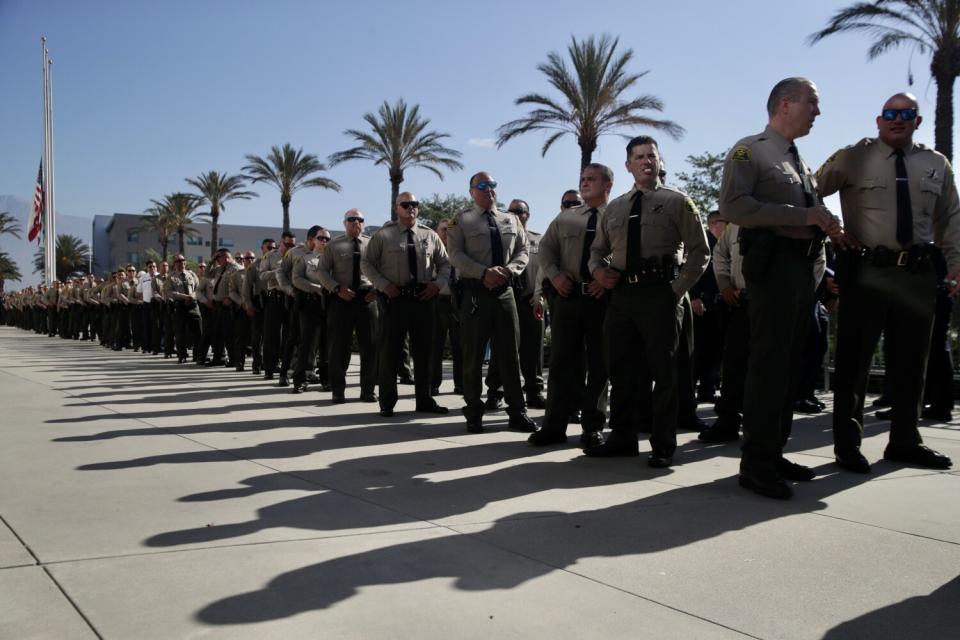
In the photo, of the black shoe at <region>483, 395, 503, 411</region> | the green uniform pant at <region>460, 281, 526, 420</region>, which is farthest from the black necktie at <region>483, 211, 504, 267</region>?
the black shoe at <region>483, 395, 503, 411</region>

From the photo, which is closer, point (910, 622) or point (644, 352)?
point (910, 622)

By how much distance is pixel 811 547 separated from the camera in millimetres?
3627

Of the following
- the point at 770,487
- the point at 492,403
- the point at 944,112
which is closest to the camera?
the point at 770,487

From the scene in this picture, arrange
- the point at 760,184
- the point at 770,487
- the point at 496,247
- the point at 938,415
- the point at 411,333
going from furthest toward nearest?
1. the point at 411,333
2. the point at 938,415
3. the point at 496,247
4. the point at 760,184
5. the point at 770,487

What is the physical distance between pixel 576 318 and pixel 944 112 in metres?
19.7

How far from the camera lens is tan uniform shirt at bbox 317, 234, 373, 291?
9.57 m

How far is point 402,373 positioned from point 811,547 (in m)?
8.92

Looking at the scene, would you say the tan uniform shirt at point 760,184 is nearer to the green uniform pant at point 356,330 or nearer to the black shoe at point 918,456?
the black shoe at point 918,456

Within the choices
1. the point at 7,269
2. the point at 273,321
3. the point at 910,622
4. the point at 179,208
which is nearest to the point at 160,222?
the point at 179,208

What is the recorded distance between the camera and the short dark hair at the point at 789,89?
15.9 feet

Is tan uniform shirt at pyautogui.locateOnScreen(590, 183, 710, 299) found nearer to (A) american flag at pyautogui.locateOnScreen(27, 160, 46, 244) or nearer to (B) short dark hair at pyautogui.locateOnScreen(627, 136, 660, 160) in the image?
(B) short dark hair at pyautogui.locateOnScreen(627, 136, 660, 160)

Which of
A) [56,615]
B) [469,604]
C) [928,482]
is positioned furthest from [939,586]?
[56,615]

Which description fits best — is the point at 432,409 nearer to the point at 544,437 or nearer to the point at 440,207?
the point at 544,437

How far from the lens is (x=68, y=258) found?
84.9 metres
